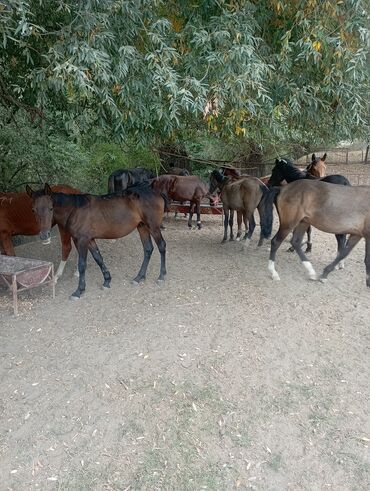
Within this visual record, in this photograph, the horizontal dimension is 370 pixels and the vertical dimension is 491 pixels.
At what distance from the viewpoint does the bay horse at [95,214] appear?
5914mm

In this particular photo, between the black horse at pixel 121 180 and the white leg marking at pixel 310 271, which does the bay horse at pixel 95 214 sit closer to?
the white leg marking at pixel 310 271

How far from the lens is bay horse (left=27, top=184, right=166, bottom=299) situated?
591 centimetres

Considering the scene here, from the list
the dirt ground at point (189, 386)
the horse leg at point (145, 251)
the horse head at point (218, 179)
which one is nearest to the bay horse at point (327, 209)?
the dirt ground at point (189, 386)

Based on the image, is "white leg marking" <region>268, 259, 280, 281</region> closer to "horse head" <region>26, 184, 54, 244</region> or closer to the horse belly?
the horse belly

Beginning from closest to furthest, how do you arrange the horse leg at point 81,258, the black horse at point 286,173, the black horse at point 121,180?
the horse leg at point 81,258
the black horse at point 286,173
the black horse at point 121,180

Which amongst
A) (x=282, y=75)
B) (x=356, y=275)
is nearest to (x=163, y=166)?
(x=356, y=275)

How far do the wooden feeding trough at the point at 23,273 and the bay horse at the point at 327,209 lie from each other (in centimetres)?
376

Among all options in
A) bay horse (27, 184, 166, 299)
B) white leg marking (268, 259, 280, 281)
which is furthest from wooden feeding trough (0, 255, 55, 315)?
white leg marking (268, 259, 280, 281)

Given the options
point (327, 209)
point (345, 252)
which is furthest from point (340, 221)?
point (345, 252)

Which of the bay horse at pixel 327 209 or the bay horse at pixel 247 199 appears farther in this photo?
the bay horse at pixel 247 199

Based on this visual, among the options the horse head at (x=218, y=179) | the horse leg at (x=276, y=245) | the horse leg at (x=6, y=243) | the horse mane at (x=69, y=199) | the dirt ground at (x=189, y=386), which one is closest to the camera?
the dirt ground at (x=189, y=386)

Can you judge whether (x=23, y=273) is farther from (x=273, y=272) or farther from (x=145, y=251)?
(x=273, y=272)

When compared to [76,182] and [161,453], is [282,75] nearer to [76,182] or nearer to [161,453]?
[161,453]

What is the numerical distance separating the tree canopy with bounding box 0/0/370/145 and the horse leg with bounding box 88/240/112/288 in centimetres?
200
